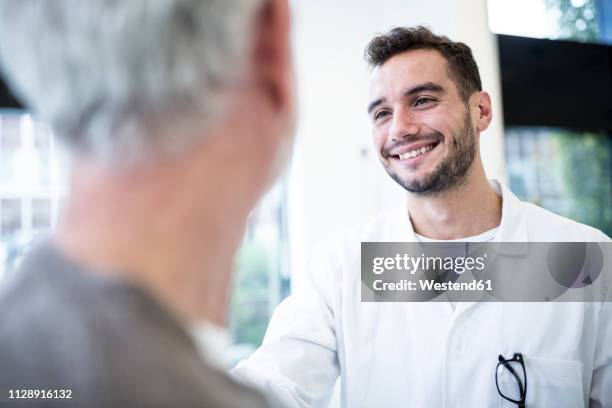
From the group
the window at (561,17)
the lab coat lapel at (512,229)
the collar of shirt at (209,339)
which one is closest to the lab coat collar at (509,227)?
the lab coat lapel at (512,229)

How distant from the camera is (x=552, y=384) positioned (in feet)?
3.12

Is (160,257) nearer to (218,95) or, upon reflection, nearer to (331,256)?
(218,95)

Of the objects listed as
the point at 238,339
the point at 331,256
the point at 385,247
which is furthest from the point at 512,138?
the point at 238,339

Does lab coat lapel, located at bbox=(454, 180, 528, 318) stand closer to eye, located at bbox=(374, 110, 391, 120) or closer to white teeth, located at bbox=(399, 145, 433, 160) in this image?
white teeth, located at bbox=(399, 145, 433, 160)

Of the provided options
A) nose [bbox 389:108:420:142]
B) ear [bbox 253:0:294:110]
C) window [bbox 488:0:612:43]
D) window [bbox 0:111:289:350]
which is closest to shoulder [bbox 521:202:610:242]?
nose [bbox 389:108:420:142]

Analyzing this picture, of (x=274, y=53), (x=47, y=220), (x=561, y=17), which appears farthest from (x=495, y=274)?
(x=47, y=220)

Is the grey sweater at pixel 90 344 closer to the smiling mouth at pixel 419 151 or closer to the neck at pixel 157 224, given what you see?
the neck at pixel 157 224

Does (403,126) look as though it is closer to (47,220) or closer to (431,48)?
(431,48)

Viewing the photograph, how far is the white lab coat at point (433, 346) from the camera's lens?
0.97 m

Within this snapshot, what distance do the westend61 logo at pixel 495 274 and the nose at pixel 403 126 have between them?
25 centimetres

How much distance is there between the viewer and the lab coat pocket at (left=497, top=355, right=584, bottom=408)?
37.1 inches

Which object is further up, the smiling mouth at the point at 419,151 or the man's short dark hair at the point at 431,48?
the man's short dark hair at the point at 431,48

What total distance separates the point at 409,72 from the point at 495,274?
0.48 metres

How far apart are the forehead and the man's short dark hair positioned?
14mm
